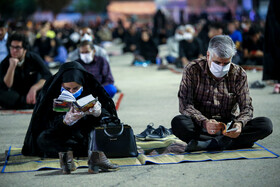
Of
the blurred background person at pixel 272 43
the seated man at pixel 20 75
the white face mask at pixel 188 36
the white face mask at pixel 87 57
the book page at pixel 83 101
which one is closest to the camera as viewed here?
the book page at pixel 83 101

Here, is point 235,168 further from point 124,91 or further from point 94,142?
point 124,91

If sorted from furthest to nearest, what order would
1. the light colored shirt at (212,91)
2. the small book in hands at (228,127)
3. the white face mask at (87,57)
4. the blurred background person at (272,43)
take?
the white face mask at (87,57) < the blurred background person at (272,43) < the light colored shirt at (212,91) < the small book in hands at (228,127)

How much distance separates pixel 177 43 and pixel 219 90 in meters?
11.9

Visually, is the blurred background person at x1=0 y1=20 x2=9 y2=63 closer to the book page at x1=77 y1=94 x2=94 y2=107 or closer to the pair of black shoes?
the pair of black shoes

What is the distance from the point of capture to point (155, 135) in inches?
237

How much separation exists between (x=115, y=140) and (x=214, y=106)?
1.09 meters

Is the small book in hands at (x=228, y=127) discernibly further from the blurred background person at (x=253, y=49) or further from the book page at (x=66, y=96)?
the blurred background person at (x=253, y=49)

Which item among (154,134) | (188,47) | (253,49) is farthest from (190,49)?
(154,134)

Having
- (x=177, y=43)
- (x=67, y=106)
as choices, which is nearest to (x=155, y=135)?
(x=67, y=106)

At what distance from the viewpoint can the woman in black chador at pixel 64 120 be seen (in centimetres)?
516

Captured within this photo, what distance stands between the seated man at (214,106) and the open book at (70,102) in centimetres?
99

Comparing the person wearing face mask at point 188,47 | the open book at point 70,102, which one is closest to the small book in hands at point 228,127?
the open book at point 70,102

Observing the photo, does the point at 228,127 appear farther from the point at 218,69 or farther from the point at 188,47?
the point at 188,47

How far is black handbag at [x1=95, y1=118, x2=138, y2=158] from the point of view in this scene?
4.98 meters
